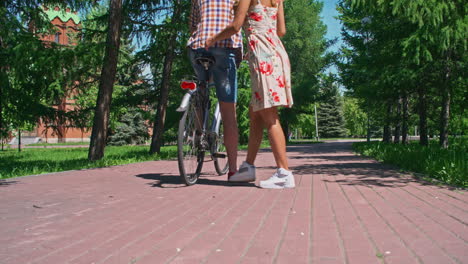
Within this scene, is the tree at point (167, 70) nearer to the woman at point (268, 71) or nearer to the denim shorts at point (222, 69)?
the denim shorts at point (222, 69)

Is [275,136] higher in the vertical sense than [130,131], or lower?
lower

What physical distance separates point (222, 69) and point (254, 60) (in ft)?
1.50

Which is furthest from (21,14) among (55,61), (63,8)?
(55,61)

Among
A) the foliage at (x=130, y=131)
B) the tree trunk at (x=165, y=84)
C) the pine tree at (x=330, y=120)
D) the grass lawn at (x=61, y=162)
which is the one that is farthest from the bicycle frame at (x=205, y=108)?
the pine tree at (x=330, y=120)

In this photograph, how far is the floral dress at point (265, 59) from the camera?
4570 mm

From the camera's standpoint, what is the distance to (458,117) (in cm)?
1955

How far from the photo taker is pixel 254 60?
15.1 feet

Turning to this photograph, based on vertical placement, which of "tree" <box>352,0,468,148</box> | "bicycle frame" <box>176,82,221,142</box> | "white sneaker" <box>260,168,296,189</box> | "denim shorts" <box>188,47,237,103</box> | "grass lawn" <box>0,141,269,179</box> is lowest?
"grass lawn" <box>0,141,269,179</box>

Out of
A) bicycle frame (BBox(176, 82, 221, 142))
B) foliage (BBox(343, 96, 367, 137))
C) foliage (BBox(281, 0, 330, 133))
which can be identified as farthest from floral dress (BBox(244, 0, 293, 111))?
foliage (BBox(343, 96, 367, 137))

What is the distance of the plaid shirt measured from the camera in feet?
15.8

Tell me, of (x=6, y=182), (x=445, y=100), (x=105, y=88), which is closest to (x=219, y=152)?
(x=6, y=182)

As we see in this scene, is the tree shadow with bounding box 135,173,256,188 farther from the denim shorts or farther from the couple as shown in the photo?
the denim shorts

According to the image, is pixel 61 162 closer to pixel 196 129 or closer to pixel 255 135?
pixel 196 129

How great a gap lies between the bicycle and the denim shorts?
0.07m
